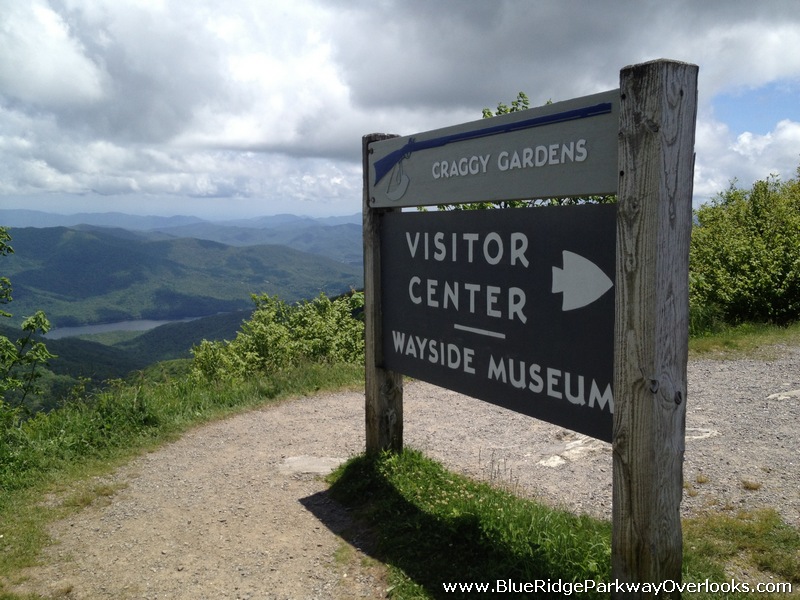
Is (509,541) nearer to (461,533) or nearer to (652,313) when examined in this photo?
(461,533)

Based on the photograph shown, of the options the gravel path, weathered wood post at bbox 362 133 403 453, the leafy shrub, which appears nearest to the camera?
the gravel path

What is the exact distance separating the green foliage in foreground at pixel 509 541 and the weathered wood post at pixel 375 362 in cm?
54

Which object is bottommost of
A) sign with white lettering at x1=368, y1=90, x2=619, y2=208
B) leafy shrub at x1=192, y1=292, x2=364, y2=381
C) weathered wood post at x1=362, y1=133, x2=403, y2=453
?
leafy shrub at x1=192, y1=292, x2=364, y2=381

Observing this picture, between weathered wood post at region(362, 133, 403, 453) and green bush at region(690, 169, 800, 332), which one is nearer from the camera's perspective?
weathered wood post at region(362, 133, 403, 453)

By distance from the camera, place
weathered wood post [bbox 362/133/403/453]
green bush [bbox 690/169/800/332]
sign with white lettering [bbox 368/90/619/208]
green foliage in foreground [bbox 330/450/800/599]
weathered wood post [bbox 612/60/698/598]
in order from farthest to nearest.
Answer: green bush [bbox 690/169/800/332] → weathered wood post [bbox 362/133/403/453] → green foliage in foreground [bbox 330/450/800/599] → sign with white lettering [bbox 368/90/619/208] → weathered wood post [bbox 612/60/698/598]

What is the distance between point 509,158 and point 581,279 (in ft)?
2.92

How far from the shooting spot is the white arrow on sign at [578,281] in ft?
9.75

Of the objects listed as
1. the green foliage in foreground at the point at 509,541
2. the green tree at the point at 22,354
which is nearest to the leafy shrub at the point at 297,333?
the green tree at the point at 22,354

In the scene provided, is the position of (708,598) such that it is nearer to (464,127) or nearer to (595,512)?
(595,512)

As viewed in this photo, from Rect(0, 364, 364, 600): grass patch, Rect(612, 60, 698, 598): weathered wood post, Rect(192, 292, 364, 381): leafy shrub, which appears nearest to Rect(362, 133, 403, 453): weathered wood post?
Rect(0, 364, 364, 600): grass patch

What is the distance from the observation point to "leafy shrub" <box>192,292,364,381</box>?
47.4ft

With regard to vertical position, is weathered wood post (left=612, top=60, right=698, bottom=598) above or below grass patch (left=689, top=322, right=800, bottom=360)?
above

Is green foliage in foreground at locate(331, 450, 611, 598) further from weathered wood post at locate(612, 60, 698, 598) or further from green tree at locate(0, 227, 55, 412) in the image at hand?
green tree at locate(0, 227, 55, 412)

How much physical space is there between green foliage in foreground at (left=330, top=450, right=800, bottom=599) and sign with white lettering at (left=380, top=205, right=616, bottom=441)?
0.85 m
